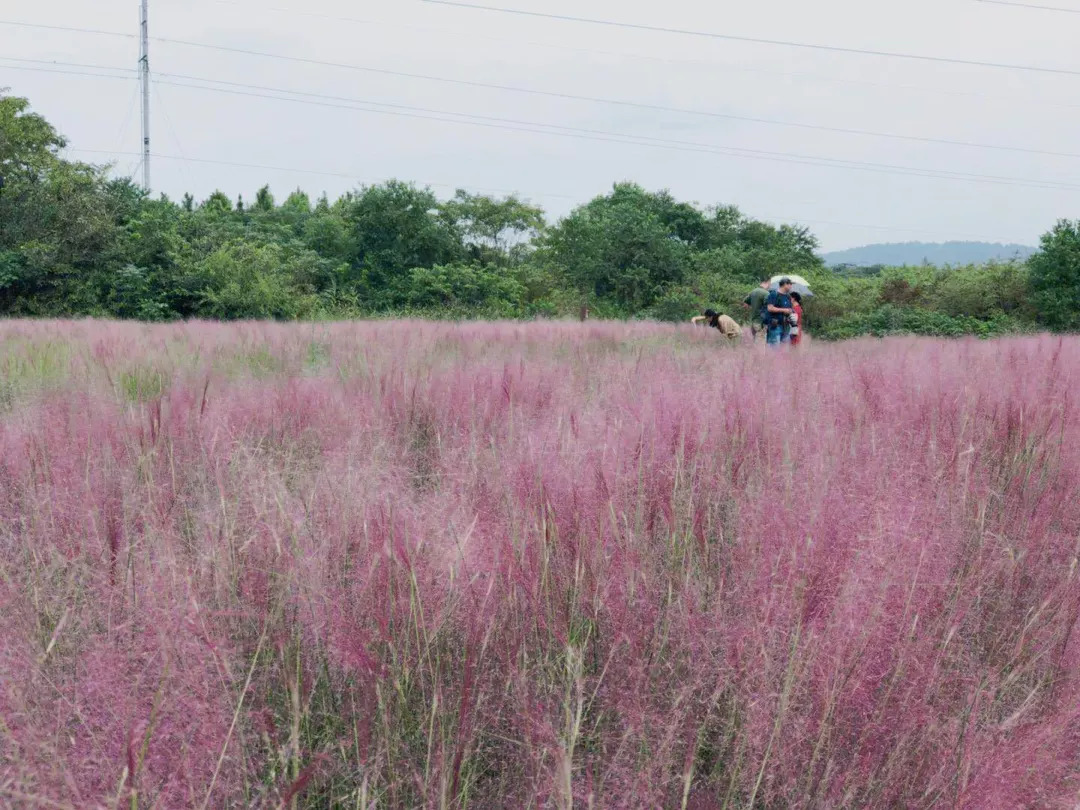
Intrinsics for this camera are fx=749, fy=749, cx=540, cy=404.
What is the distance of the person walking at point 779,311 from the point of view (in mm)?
8750

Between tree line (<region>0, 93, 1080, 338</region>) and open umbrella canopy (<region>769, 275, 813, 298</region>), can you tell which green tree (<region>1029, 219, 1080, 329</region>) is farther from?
open umbrella canopy (<region>769, 275, 813, 298</region>)

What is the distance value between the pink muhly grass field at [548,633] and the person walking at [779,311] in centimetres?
719

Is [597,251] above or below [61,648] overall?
above

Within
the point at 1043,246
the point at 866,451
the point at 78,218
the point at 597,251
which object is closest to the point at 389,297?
the point at 597,251

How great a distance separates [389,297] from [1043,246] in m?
20.6

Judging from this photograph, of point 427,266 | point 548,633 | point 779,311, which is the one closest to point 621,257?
point 427,266

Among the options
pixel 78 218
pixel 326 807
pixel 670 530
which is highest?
pixel 78 218

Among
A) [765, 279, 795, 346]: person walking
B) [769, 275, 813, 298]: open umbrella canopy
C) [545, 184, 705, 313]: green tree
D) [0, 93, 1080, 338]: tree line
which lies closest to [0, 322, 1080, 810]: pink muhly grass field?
[765, 279, 795, 346]: person walking

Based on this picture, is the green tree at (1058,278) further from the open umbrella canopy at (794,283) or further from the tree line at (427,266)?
the open umbrella canopy at (794,283)

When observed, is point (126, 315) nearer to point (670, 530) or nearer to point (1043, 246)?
point (670, 530)

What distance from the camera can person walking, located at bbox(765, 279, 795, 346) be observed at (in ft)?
28.7

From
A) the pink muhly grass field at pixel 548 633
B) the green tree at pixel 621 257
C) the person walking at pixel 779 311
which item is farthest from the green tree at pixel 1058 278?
the pink muhly grass field at pixel 548 633

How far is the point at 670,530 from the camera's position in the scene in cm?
134

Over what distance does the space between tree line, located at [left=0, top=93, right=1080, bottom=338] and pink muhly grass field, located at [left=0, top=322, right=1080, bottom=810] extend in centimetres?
1774
